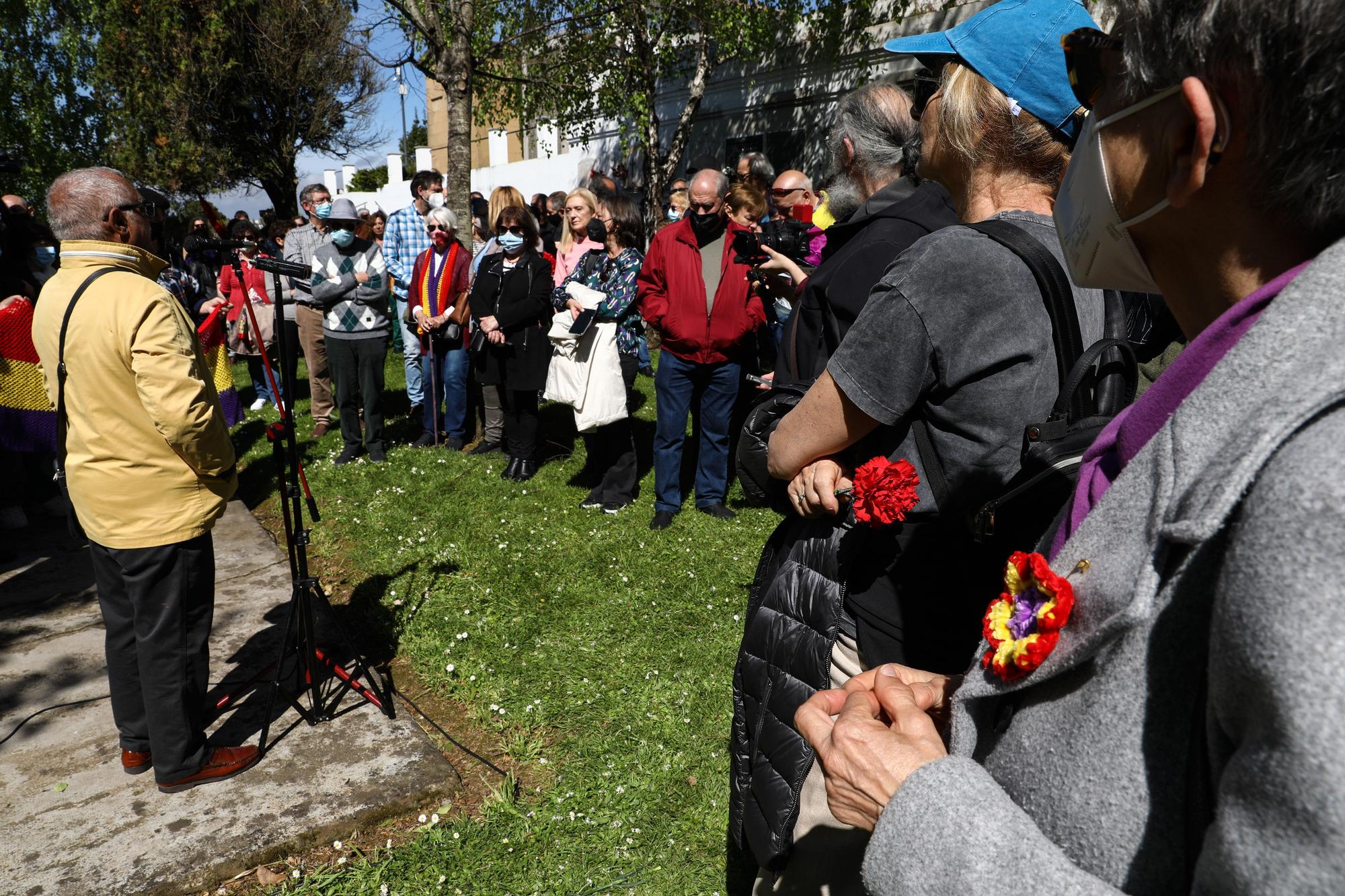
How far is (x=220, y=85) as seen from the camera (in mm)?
22547

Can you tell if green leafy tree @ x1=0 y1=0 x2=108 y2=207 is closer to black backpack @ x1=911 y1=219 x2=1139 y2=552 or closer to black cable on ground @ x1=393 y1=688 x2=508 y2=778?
black cable on ground @ x1=393 y1=688 x2=508 y2=778

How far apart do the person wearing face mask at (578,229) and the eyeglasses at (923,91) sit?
17.6 ft

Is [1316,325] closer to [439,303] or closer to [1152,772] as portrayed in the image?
[1152,772]

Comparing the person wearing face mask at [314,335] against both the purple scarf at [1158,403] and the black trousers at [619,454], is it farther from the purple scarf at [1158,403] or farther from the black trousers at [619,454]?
the purple scarf at [1158,403]

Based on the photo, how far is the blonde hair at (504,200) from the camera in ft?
24.1

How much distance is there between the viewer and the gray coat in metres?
0.57

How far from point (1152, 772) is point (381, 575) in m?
5.11

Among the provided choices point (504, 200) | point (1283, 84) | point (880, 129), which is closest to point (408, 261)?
point (504, 200)

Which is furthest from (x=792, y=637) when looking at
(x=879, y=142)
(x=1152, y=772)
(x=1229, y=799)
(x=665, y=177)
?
(x=665, y=177)

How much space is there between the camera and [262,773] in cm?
341

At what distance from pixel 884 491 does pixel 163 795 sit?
3133 mm

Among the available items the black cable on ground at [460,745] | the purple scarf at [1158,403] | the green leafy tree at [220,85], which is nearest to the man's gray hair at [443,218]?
the black cable on ground at [460,745]

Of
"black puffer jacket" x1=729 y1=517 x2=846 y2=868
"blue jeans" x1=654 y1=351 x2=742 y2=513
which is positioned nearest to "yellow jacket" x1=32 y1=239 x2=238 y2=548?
"black puffer jacket" x1=729 y1=517 x2=846 y2=868

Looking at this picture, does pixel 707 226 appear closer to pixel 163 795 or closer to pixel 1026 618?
pixel 163 795
